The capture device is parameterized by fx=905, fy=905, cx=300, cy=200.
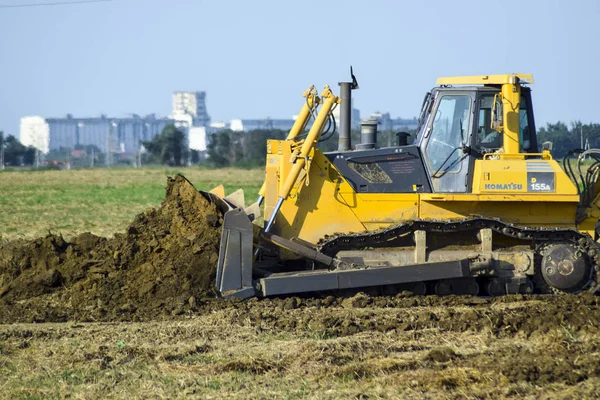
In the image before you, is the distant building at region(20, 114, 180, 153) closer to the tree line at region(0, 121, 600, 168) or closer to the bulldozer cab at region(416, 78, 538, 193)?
the tree line at region(0, 121, 600, 168)

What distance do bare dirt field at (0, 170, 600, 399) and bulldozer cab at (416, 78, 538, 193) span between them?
5.75 feet

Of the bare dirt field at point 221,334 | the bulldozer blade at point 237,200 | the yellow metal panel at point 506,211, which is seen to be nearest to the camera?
the bare dirt field at point 221,334

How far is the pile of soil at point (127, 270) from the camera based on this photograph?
1139 centimetres

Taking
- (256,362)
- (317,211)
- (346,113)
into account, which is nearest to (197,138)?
(346,113)

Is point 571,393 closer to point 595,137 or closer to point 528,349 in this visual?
point 528,349

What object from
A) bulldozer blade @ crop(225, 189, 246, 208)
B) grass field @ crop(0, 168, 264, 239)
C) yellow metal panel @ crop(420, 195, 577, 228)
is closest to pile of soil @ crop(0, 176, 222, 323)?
bulldozer blade @ crop(225, 189, 246, 208)

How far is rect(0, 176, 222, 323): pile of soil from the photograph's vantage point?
37.4 ft

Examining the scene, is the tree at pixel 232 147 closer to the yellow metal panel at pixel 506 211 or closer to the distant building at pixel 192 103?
the yellow metal panel at pixel 506 211

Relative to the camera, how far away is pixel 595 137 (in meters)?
15.0

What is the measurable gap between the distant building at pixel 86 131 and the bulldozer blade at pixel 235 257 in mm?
135845

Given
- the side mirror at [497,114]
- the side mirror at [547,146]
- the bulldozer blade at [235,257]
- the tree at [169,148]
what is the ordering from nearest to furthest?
the bulldozer blade at [235,257], the side mirror at [497,114], the side mirror at [547,146], the tree at [169,148]

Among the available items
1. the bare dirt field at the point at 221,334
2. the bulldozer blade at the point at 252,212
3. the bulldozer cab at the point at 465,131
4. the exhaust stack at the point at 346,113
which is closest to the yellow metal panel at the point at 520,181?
the bulldozer cab at the point at 465,131

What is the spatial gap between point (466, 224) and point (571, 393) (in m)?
4.63

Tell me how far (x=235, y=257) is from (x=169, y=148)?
229ft
